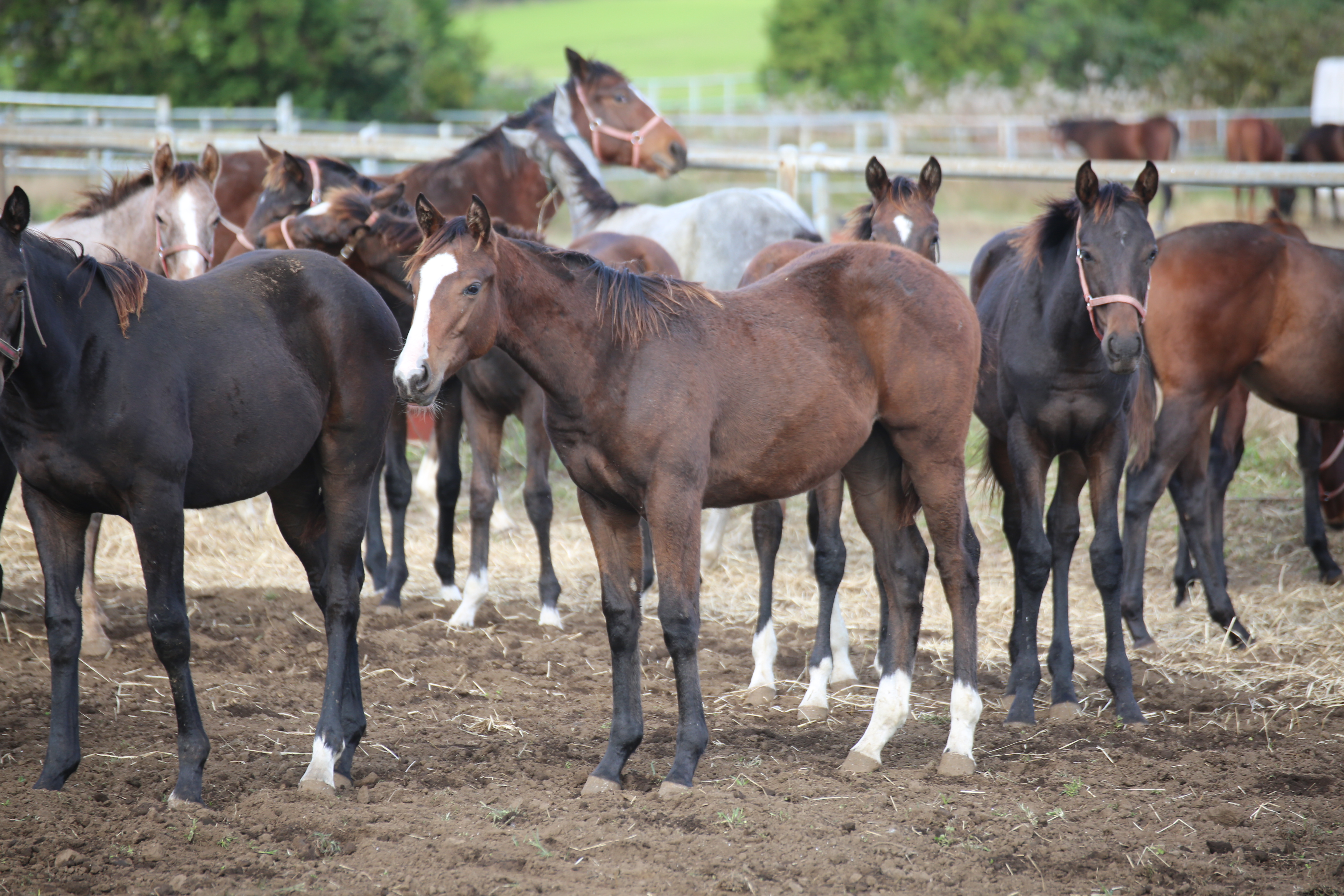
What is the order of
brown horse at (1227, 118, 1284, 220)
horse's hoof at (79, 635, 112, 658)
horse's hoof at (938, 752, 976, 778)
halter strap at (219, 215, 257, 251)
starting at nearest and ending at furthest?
horse's hoof at (938, 752, 976, 778), horse's hoof at (79, 635, 112, 658), halter strap at (219, 215, 257, 251), brown horse at (1227, 118, 1284, 220)

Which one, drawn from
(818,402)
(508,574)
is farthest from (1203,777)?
(508,574)

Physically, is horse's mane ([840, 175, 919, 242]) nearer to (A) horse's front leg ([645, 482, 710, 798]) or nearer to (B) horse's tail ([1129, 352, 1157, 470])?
(B) horse's tail ([1129, 352, 1157, 470])

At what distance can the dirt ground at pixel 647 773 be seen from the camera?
310cm

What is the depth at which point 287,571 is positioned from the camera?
6.66 meters

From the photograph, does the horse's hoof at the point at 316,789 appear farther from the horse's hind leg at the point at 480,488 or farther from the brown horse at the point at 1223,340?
the brown horse at the point at 1223,340

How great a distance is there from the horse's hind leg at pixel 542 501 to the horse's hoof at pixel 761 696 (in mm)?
1372

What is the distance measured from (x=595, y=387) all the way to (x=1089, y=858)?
2067mm

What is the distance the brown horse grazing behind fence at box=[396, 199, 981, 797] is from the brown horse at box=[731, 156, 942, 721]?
425mm

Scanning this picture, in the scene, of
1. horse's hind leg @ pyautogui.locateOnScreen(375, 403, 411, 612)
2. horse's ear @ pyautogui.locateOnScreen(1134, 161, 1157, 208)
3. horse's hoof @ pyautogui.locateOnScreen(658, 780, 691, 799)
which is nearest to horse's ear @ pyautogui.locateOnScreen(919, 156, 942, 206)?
horse's ear @ pyautogui.locateOnScreen(1134, 161, 1157, 208)

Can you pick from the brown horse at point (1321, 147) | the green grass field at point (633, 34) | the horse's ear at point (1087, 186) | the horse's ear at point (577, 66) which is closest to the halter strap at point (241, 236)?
the horse's ear at point (577, 66)

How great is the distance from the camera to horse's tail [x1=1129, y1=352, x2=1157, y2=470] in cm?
529

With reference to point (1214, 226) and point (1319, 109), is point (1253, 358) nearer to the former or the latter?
point (1214, 226)

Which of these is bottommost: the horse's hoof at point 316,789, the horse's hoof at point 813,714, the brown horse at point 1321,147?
the horse's hoof at point 813,714

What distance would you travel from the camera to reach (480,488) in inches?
230
